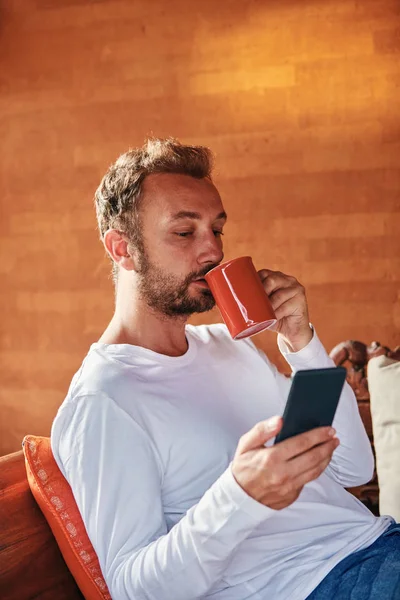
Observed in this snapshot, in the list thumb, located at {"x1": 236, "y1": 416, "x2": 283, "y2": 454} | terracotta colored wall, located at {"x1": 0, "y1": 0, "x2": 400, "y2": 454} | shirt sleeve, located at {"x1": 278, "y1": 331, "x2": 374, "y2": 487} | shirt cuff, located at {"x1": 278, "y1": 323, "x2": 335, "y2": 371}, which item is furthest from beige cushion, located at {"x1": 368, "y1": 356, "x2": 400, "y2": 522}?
terracotta colored wall, located at {"x1": 0, "y1": 0, "x2": 400, "y2": 454}

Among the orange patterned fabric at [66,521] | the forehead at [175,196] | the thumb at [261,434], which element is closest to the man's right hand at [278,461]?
the thumb at [261,434]

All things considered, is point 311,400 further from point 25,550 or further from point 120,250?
point 120,250

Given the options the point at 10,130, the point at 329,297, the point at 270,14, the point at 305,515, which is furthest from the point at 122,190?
the point at 10,130

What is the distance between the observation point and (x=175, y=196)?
1517 mm

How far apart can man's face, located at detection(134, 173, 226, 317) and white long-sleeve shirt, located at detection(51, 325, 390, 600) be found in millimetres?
115

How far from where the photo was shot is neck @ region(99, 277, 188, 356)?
4.96 feet

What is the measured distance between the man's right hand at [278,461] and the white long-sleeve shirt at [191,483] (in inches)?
0.9

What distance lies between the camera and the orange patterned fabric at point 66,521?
4.21 ft

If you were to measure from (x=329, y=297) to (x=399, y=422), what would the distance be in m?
1.09

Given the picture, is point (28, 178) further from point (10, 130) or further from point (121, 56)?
point (121, 56)

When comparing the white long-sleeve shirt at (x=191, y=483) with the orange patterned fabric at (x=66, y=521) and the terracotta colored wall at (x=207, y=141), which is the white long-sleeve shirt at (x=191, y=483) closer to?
the orange patterned fabric at (x=66, y=521)

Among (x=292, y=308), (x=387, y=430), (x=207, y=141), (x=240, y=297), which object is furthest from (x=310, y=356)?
(x=207, y=141)

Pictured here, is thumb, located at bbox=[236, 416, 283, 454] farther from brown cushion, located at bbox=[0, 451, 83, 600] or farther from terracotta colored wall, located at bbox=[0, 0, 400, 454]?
terracotta colored wall, located at bbox=[0, 0, 400, 454]

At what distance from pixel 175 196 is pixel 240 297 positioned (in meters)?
0.31
